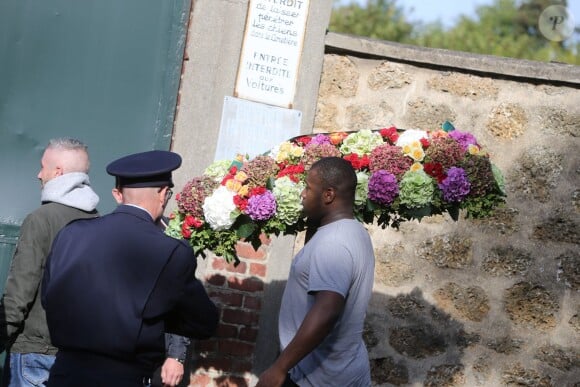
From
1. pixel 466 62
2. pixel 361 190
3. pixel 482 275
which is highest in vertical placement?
pixel 466 62

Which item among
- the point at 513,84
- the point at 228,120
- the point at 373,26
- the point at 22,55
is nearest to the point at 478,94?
the point at 513,84

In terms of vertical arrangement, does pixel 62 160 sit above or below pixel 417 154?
below

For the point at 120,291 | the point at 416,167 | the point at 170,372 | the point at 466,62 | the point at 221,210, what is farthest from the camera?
the point at 466,62

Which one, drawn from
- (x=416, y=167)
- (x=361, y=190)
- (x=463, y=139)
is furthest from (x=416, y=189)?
(x=463, y=139)

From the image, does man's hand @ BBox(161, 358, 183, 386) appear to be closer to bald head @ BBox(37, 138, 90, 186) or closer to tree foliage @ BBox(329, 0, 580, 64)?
bald head @ BBox(37, 138, 90, 186)

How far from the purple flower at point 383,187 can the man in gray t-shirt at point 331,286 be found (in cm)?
40

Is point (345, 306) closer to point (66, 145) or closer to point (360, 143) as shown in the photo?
point (360, 143)

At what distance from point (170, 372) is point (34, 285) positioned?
0.97 m

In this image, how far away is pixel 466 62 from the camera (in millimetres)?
6898

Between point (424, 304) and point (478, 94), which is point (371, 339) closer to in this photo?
point (424, 304)

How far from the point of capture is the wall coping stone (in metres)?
6.87

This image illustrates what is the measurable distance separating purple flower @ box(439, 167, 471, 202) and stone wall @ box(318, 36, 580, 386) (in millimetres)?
1707

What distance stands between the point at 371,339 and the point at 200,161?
1747mm

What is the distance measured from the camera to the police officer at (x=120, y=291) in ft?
13.6
